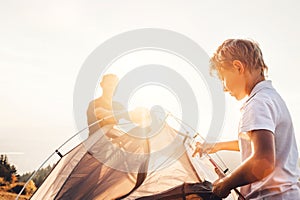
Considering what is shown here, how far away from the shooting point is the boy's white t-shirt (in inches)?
65.6

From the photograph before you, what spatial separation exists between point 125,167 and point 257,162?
131cm

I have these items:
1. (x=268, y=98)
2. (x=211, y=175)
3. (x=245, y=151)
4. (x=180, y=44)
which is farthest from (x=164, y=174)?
(x=180, y=44)

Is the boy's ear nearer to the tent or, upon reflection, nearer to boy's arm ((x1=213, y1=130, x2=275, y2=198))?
boy's arm ((x1=213, y1=130, x2=275, y2=198))

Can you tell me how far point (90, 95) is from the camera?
4.09 m

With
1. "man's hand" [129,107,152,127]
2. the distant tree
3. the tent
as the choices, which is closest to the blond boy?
the tent

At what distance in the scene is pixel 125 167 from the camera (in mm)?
2668

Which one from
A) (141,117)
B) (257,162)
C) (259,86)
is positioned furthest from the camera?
(141,117)

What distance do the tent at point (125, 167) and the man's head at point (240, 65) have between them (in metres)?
0.87

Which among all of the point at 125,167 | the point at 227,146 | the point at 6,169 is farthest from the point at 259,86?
the point at 6,169

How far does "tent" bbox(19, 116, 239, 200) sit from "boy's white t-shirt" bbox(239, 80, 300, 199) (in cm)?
81

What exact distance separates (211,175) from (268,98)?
1.13 meters

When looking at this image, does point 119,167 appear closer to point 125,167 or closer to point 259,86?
point 125,167

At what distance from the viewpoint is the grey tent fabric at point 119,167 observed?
8.27ft

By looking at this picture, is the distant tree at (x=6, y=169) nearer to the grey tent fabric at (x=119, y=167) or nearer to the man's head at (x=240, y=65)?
the grey tent fabric at (x=119, y=167)
